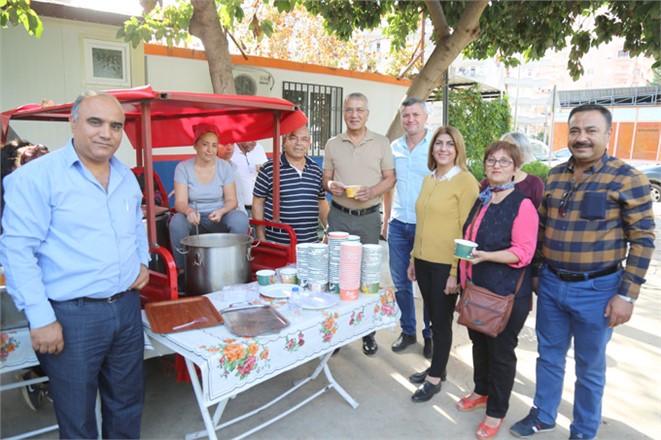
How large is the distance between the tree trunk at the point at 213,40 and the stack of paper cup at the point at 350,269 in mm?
3380

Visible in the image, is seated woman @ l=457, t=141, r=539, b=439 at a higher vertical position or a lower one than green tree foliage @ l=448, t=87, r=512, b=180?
lower

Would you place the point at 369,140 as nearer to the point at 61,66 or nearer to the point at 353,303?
the point at 353,303

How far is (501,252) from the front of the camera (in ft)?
7.91

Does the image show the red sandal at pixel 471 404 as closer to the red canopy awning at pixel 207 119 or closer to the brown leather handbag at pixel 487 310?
the brown leather handbag at pixel 487 310

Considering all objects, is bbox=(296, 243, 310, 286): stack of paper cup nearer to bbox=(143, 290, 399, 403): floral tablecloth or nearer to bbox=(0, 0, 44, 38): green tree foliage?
bbox=(143, 290, 399, 403): floral tablecloth

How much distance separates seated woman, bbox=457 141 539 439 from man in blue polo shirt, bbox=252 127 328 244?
128 centimetres

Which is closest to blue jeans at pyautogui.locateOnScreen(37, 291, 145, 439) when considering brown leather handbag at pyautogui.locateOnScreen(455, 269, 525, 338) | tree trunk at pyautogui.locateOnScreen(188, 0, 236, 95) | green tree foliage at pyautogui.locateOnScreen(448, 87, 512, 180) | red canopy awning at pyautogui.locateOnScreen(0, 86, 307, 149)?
red canopy awning at pyautogui.locateOnScreen(0, 86, 307, 149)

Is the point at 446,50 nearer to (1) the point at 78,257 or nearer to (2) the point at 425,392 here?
(2) the point at 425,392

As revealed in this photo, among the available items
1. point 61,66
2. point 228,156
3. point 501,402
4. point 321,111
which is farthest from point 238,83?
point 501,402

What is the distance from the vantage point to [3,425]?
2.68 m

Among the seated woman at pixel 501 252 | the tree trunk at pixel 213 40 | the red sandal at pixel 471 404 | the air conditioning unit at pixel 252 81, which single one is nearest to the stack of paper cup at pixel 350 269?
the seated woman at pixel 501 252

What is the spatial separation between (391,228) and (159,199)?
2353 millimetres

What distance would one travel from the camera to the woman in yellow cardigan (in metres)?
2.80

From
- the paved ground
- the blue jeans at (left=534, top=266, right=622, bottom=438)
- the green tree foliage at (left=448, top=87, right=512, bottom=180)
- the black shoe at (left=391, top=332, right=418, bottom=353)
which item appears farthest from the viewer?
the green tree foliage at (left=448, top=87, right=512, bottom=180)
